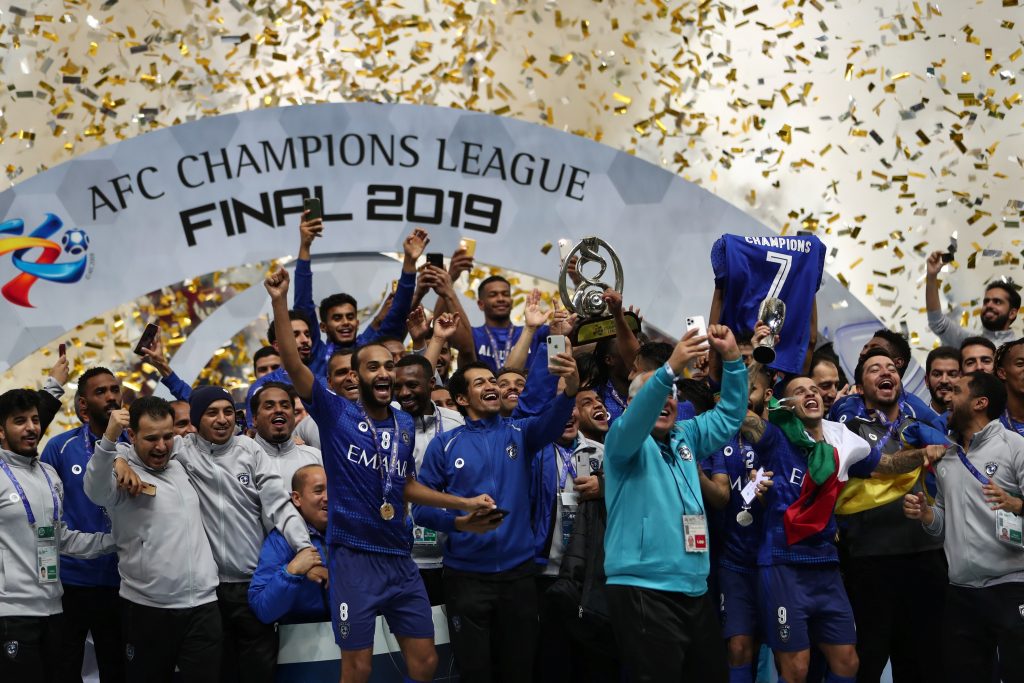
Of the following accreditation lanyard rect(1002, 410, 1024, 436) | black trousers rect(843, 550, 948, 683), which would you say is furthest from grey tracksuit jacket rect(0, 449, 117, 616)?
accreditation lanyard rect(1002, 410, 1024, 436)

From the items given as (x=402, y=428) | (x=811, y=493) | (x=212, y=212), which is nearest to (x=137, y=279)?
(x=212, y=212)

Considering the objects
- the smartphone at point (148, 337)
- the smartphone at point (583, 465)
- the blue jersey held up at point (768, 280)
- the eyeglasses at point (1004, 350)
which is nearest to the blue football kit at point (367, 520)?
the smartphone at point (583, 465)

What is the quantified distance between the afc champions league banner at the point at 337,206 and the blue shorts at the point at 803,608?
2.92 meters

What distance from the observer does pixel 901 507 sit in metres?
6.19

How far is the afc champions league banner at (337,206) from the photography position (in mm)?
7902

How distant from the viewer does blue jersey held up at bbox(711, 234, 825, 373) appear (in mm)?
6949

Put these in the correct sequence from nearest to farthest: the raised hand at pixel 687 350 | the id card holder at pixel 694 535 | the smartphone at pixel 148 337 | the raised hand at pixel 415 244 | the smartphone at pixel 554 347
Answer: the raised hand at pixel 687 350 < the id card holder at pixel 694 535 < the smartphone at pixel 554 347 < the smartphone at pixel 148 337 < the raised hand at pixel 415 244

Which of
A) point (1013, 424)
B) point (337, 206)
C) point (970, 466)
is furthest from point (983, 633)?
point (337, 206)

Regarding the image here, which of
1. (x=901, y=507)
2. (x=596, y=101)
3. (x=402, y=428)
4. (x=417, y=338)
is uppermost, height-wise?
(x=596, y=101)

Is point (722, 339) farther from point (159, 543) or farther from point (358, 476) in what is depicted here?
point (159, 543)

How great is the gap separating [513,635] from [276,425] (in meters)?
1.61

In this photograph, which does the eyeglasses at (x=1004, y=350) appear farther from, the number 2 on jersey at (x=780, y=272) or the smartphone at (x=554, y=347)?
the smartphone at (x=554, y=347)

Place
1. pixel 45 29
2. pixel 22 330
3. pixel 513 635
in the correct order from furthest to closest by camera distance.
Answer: pixel 45 29 → pixel 22 330 → pixel 513 635

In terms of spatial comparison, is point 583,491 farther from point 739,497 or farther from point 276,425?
point 276,425
